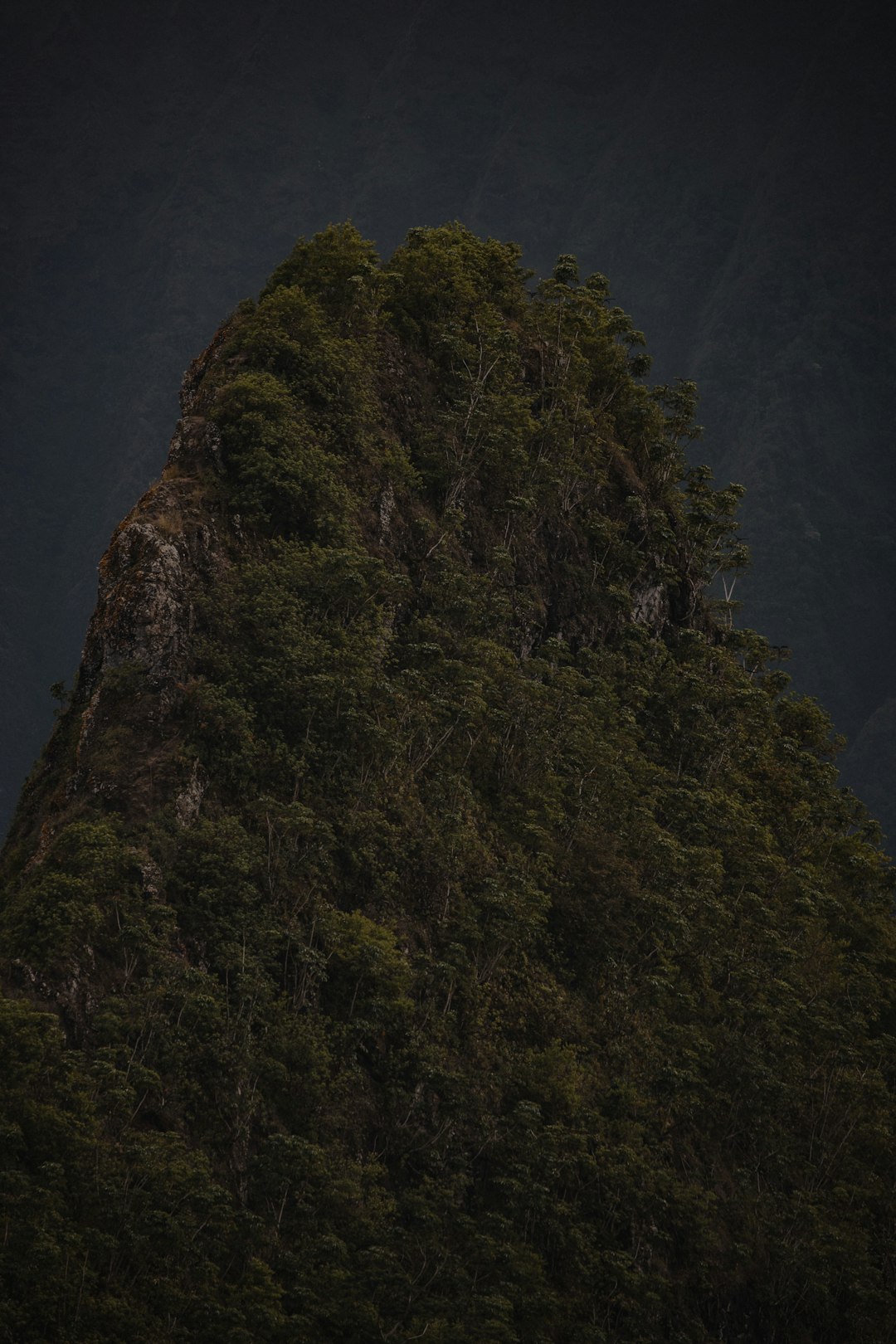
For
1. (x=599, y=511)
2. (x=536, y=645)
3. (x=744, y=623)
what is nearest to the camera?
(x=536, y=645)

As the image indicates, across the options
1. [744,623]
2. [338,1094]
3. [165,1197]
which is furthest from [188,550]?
[744,623]

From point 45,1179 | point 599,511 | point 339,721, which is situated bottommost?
point 45,1179

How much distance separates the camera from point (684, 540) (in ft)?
142

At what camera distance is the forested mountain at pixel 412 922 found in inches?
819

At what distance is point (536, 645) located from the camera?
3697cm

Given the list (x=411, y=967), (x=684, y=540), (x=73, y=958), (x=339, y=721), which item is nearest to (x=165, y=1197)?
(x=73, y=958)

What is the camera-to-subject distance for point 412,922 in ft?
88.5

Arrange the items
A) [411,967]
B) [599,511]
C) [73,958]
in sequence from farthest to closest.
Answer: [599,511], [411,967], [73,958]

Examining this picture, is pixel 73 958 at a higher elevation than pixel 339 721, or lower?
lower

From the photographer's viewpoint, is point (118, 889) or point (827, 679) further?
point (827, 679)

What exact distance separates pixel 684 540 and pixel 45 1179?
30.1 metres

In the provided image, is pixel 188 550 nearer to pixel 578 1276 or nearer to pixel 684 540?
pixel 578 1276

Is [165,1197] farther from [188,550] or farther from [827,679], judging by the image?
[827,679]

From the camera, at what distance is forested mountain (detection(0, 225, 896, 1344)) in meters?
20.8
